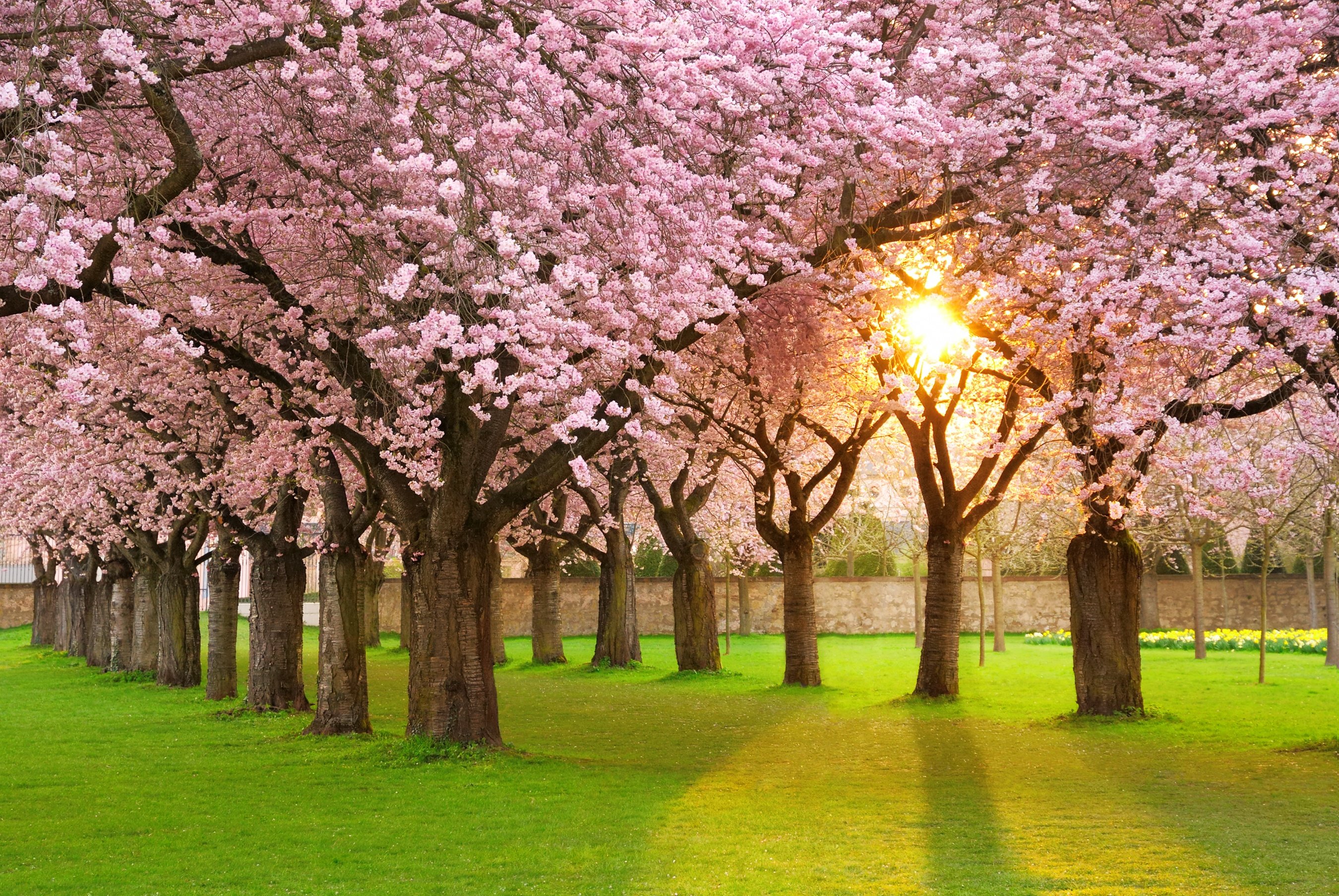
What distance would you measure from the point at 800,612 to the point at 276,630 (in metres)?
11.1

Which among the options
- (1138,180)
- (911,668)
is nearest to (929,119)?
(1138,180)

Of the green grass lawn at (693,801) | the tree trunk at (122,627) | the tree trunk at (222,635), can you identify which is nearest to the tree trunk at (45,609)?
the tree trunk at (122,627)

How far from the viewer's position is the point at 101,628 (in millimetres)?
36188

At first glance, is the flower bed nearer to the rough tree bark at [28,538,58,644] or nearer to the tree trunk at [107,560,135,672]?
the tree trunk at [107,560,135,672]

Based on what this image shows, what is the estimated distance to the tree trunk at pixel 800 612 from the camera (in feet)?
87.9

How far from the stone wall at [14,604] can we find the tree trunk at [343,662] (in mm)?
52022

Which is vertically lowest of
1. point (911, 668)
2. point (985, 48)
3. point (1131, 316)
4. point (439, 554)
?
point (911, 668)

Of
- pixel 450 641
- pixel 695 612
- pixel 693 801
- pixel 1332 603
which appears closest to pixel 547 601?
pixel 695 612

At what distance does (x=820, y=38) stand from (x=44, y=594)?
163 ft

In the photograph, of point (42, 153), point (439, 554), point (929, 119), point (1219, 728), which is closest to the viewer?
point (42, 153)

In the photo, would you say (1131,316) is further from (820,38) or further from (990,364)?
(990,364)

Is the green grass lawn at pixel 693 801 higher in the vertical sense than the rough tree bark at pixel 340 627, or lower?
lower

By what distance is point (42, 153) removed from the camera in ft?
32.7

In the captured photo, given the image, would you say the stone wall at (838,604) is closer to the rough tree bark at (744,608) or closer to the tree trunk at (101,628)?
the rough tree bark at (744,608)
